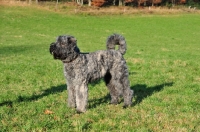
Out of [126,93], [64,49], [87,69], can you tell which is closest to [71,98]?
[87,69]

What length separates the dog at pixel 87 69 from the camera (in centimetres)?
779

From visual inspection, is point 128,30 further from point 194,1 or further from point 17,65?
point 194,1

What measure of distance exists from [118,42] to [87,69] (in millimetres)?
1478

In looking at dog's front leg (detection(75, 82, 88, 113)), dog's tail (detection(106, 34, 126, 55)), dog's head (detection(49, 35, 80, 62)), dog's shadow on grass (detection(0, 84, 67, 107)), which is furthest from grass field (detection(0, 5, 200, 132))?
dog's tail (detection(106, 34, 126, 55))

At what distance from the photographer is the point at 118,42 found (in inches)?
355

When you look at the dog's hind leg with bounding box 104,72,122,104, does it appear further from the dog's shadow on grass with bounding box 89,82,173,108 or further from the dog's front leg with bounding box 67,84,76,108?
the dog's front leg with bounding box 67,84,76,108

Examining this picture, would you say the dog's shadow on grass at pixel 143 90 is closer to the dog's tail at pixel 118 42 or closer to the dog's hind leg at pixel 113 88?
the dog's hind leg at pixel 113 88

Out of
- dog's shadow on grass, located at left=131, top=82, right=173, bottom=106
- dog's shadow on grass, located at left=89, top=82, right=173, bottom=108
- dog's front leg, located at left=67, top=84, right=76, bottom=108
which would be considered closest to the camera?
dog's front leg, located at left=67, top=84, right=76, bottom=108

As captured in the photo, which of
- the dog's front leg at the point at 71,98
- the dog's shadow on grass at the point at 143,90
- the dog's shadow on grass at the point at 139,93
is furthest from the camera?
the dog's shadow on grass at the point at 143,90

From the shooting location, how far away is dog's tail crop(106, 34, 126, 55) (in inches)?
350

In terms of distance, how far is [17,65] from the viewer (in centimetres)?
1453

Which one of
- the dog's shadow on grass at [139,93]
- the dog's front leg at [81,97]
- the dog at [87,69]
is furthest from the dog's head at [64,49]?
the dog's shadow on grass at [139,93]

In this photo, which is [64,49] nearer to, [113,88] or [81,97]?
[81,97]

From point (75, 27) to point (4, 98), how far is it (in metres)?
36.6
